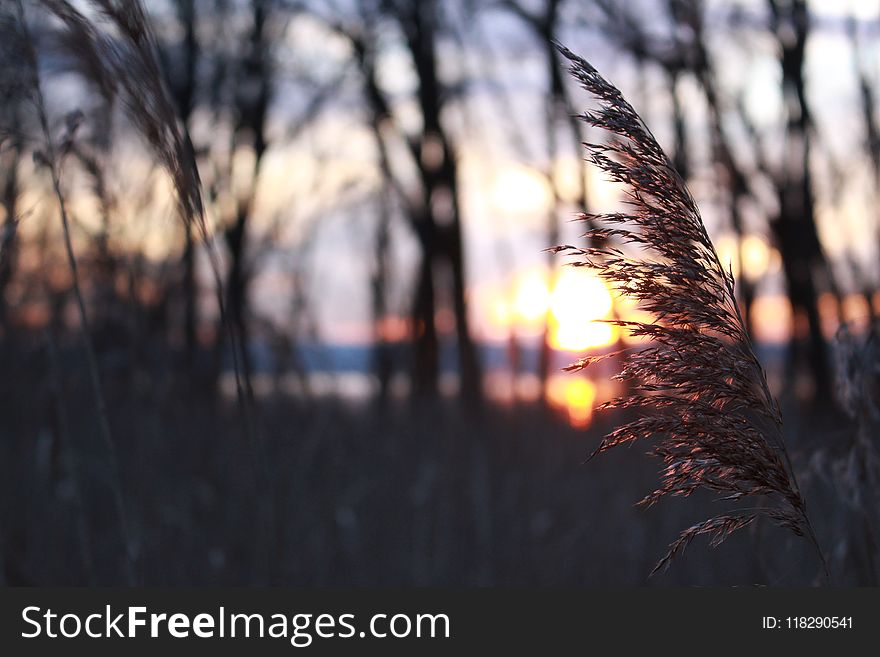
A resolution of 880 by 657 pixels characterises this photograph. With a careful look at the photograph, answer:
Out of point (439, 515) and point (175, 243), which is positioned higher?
point (175, 243)

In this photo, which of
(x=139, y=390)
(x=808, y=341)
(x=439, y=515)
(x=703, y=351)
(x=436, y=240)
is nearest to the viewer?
(x=703, y=351)

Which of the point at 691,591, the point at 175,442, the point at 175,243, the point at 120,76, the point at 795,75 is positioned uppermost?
the point at 795,75

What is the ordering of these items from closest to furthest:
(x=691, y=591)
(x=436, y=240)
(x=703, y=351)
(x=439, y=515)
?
(x=703, y=351)
(x=691, y=591)
(x=439, y=515)
(x=436, y=240)

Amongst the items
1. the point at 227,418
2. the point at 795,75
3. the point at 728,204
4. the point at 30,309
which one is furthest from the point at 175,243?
the point at 795,75

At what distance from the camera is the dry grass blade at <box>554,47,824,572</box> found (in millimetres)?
1661

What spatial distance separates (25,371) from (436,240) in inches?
270

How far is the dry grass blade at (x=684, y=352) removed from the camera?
166 centimetres

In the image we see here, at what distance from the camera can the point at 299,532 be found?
13.6 ft

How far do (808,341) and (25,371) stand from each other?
779 cm

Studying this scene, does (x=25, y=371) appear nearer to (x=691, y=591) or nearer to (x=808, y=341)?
(x=691, y=591)

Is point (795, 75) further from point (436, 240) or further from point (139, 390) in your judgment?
point (436, 240)

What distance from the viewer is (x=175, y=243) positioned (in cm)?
484

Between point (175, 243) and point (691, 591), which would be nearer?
point (691, 591)

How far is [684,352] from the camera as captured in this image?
1729mm
